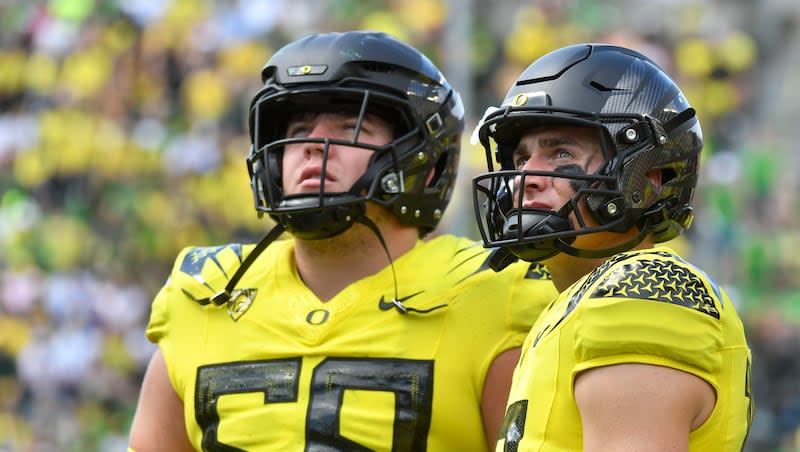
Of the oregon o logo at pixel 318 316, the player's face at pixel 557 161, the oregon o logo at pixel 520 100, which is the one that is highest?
the oregon o logo at pixel 520 100

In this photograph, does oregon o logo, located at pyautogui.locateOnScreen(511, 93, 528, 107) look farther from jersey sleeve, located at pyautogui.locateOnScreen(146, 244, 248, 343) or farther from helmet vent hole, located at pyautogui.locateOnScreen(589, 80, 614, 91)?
jersey sleeve, located at pyautogui.locateOnScreen(146, 244, 248, 343)

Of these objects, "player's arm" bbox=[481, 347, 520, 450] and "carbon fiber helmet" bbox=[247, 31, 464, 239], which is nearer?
"player's arm" bbox=[481, 347, 520, 450]

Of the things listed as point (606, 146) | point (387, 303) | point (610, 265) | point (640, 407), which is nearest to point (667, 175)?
point (606, 146)

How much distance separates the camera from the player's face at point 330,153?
326cm

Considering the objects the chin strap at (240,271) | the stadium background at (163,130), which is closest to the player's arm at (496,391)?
the chin strap at (240,271)

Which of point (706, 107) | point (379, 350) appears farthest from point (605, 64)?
point (706, 107)

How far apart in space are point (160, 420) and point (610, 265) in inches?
57.4

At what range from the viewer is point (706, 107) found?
312 inches

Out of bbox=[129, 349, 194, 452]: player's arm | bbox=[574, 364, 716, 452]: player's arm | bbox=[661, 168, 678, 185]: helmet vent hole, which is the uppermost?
bbox=[661, 168, 678, 185]: helmet vent hole

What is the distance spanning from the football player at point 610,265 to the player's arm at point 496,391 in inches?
14.2

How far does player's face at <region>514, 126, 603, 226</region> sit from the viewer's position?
267 centimetres

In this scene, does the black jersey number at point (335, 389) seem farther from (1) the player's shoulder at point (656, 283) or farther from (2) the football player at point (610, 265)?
(1) the player's shoulder at point (656, 283)

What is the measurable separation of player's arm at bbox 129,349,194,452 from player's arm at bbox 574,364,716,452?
56.9 inches

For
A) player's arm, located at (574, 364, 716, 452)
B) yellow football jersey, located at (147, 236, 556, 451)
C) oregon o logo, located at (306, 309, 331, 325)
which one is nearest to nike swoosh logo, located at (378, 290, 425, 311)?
yellow football jersey, located at (147, 236, 556, 451)
